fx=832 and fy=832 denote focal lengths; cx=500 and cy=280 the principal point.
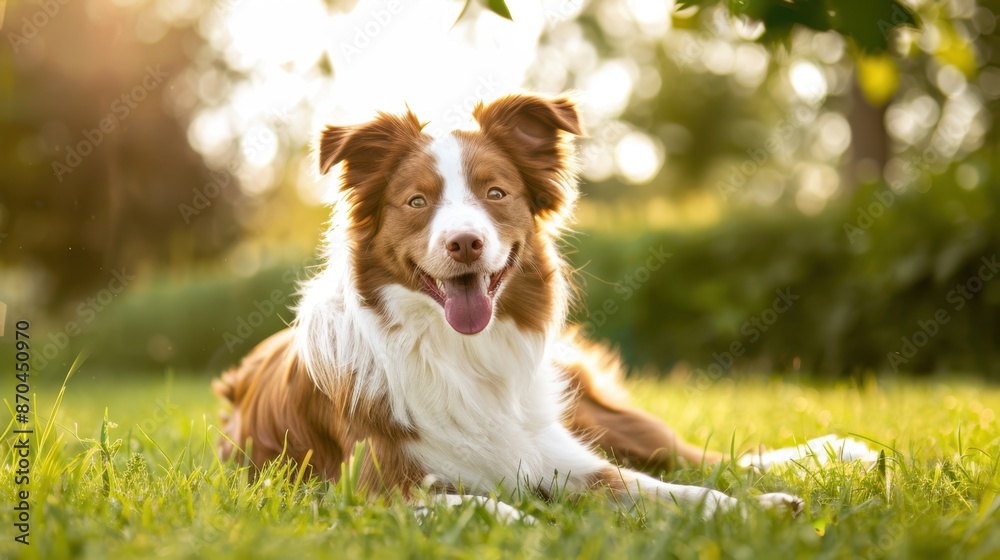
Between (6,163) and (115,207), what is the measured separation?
8.96 ft

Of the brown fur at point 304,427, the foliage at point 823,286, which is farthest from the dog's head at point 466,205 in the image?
the foliage at point 823,286

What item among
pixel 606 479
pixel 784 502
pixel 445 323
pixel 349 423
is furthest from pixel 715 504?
pixel 349 423

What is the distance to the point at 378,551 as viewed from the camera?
2.30m

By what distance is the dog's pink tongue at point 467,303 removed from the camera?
11.9ft

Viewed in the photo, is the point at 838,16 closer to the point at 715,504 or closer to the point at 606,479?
the point at 715,504

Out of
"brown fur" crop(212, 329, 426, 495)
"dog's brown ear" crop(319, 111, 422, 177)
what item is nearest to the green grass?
"brown fur" crop(212, 329, 426, 495)

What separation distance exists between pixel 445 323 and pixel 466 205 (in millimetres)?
546

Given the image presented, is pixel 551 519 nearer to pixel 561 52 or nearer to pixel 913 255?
pixel 913 255

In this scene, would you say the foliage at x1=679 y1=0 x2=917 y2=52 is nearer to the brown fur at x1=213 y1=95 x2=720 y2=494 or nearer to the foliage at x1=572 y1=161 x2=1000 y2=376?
the brown fur at x1=213 y1=95 x2=720 y2=494

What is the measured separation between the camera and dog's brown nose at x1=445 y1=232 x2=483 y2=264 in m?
3.46

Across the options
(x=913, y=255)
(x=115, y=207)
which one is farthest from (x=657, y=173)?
(x=913, y=255)

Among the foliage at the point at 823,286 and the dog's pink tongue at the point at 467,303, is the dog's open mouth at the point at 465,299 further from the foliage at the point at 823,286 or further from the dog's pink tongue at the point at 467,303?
the foliage at the point at 823,286

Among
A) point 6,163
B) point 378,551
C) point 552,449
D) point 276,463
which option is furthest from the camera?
point 6,163

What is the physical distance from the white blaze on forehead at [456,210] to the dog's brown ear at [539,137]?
288 millimetres
